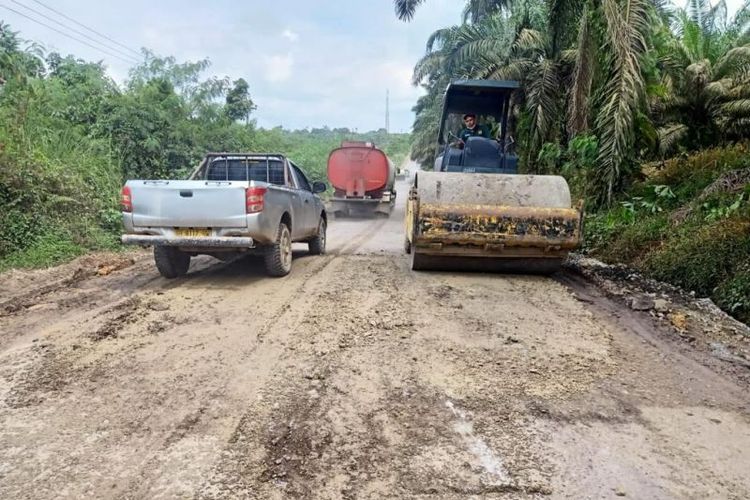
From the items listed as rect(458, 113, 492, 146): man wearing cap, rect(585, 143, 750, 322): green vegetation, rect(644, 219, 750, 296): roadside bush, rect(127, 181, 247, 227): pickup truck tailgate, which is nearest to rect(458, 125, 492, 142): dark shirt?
rect(458, 113, 492, 146): man wearing cap

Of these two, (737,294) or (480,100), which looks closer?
(737,294)

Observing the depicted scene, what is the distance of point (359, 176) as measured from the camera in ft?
64.8

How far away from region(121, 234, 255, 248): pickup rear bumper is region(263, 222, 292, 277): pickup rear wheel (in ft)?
1.87

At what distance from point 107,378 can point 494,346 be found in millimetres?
3057

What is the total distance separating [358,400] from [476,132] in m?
7.78

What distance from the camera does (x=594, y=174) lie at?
35.1 ft

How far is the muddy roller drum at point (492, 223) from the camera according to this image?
7172mm

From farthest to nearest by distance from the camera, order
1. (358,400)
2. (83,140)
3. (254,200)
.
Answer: (83,140) < (254,200) < (358,400)

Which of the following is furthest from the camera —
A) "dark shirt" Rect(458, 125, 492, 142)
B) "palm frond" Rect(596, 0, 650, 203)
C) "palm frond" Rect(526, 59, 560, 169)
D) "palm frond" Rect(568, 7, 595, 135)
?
"palm frond" Rect(526, 59, 560, 169)

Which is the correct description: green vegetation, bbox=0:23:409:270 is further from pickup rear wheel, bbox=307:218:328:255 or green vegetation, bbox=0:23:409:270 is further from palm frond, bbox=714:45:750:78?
palm frond, bbox=714:45:750:78

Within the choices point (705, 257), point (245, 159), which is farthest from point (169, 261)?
point (705, 257)

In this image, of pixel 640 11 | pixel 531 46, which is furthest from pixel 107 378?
pixel 531 46

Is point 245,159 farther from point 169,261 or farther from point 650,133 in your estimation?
point 650,133

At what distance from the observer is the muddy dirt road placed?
291 centimetres
